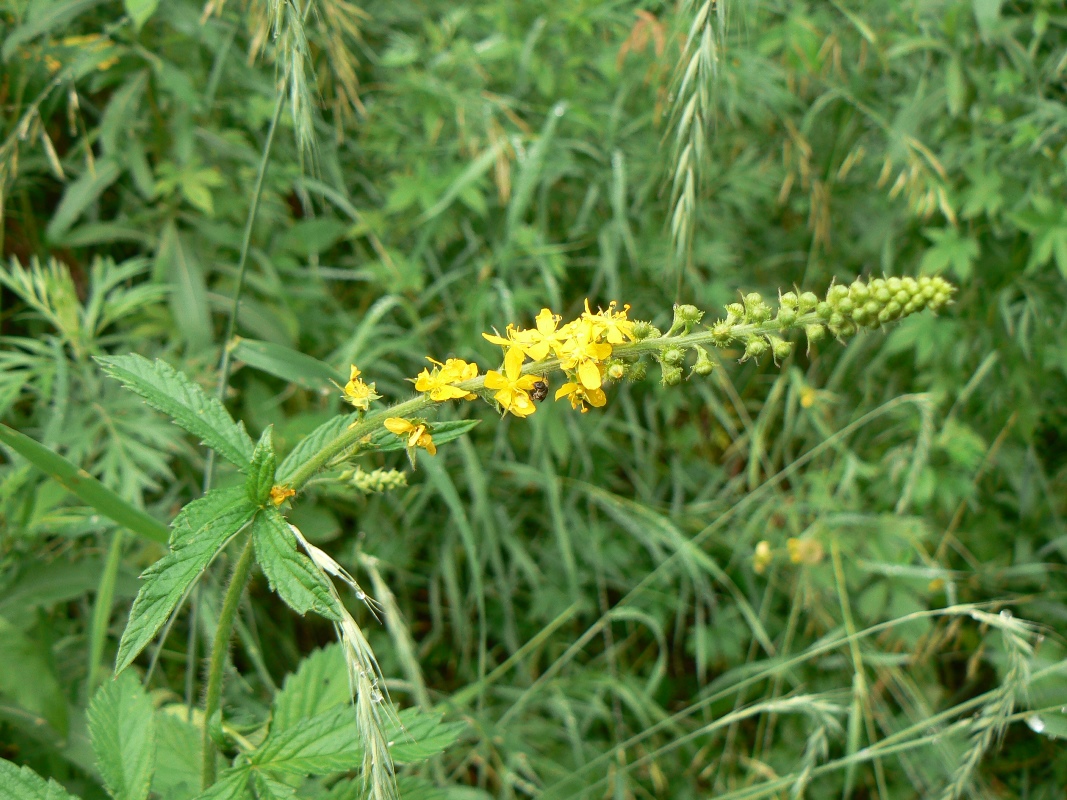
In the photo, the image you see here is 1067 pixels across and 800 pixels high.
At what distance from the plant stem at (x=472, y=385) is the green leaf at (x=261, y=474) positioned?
51 mm

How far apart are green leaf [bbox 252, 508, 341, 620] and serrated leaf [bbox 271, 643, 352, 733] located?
611 millimetres

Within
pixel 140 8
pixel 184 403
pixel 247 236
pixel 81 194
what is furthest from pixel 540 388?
pixel 81 194

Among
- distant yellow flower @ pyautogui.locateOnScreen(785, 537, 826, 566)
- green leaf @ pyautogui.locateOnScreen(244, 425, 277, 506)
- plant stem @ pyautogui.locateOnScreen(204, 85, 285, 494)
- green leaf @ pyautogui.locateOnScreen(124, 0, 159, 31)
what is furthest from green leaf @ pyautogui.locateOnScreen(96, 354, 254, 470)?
distant yellow flower @ pyautogui.locateOnScreen(785, 537, 826, 566)

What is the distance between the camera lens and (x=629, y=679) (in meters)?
3.08

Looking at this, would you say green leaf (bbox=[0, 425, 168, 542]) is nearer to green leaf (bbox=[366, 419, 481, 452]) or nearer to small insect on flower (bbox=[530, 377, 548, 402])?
green leaf (bbox=[366, 419, 481, 452])

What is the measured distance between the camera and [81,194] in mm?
2770

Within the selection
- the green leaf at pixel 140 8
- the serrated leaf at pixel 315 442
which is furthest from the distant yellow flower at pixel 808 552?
the green leaf at pixel 140 8

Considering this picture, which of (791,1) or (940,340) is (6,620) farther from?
(791,1)

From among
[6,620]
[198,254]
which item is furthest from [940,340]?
[6,620]

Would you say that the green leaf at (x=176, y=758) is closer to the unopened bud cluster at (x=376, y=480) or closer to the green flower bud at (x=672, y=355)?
the unopened bud cluster at (x=376, y=480)

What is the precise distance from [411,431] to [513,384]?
0.20 metres

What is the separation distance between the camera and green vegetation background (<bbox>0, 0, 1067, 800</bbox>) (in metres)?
2.74

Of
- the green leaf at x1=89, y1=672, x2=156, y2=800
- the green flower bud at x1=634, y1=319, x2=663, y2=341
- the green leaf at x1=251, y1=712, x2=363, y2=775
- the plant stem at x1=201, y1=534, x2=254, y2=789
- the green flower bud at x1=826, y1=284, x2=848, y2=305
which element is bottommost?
the green leaf at x1=89, y1=672, x2=156, y2=800

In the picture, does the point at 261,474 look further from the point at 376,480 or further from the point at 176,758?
the point at 176,758
